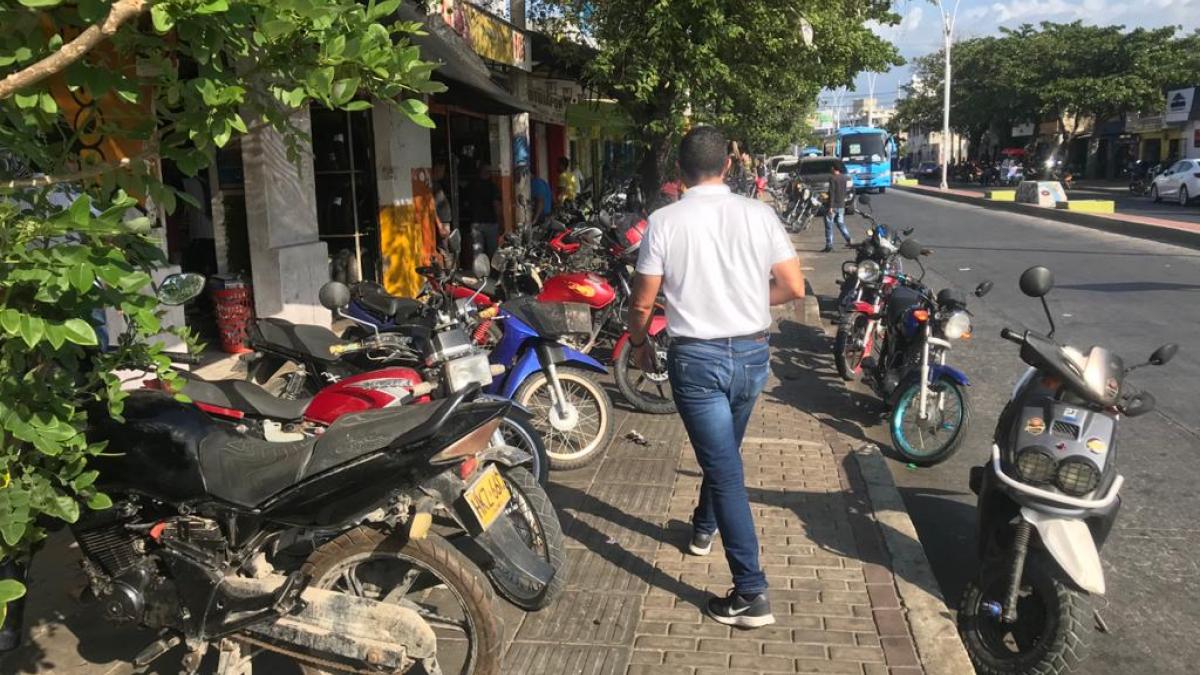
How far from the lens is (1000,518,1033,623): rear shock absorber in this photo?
3365mm

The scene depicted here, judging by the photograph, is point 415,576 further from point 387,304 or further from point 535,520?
point 387,304

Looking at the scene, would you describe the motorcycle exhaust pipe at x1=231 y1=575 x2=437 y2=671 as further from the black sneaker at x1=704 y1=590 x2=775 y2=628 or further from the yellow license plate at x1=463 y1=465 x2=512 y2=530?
the black sneaker at x1=704 y1=590 x2=775 y2=628

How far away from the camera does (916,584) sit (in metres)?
4.02

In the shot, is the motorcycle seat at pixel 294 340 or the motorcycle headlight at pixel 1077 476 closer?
the motorcycle headlight at pixel 1077 476

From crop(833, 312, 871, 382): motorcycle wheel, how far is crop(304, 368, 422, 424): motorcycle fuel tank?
438 cm

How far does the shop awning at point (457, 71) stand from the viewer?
25.4 ft

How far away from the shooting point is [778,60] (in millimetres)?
11945

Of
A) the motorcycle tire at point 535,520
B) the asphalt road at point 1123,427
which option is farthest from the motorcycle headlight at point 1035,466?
the motorcycle tire at point 535,520

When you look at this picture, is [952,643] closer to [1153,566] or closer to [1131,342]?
[1153,566]

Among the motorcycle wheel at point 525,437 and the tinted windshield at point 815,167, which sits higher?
the tinted windshield at point 815,167

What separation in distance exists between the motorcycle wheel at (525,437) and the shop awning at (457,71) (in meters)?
3.59

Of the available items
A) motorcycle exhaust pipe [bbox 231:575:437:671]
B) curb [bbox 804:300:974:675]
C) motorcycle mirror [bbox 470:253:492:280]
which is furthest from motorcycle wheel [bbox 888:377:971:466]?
motorcycle exhaust pipe [bbox 231:575:437:671]

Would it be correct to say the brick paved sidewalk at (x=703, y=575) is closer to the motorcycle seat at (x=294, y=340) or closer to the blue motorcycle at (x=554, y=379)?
the blue motorcycle at (x=554, y=379)

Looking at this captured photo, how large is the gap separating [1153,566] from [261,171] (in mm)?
6982
